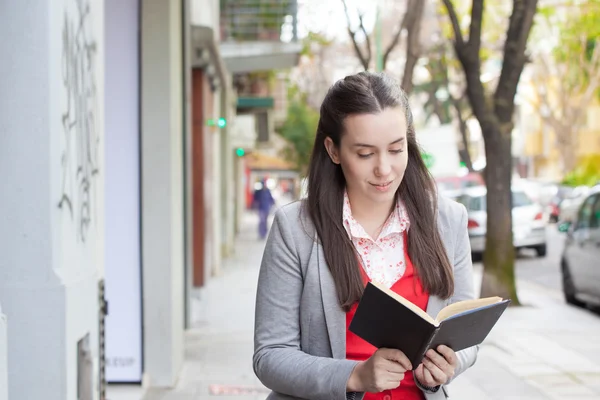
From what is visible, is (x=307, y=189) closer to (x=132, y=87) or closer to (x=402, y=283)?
(x=402, y=283)

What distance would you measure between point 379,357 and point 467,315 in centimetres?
25

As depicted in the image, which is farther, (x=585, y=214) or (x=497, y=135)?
(x=585, y=214)

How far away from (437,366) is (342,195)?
561 mm

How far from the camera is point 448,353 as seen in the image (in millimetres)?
2420

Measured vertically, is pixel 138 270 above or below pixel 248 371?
above

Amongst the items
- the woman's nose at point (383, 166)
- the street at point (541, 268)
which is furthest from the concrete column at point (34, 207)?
the street at point (541, 268)

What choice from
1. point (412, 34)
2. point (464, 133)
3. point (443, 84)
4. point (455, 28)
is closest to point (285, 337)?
point (455, 28)

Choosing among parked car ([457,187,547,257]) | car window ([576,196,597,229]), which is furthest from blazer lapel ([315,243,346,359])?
parked car ([457,187,547,257])

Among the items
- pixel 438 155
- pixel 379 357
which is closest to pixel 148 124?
pixel 379 357

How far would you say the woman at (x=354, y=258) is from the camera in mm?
2455

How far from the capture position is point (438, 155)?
25031mm

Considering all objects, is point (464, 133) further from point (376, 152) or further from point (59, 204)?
point (376, 152)

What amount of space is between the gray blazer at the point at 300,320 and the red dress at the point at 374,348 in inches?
1.2

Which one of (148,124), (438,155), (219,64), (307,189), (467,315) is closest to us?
(467,315)
